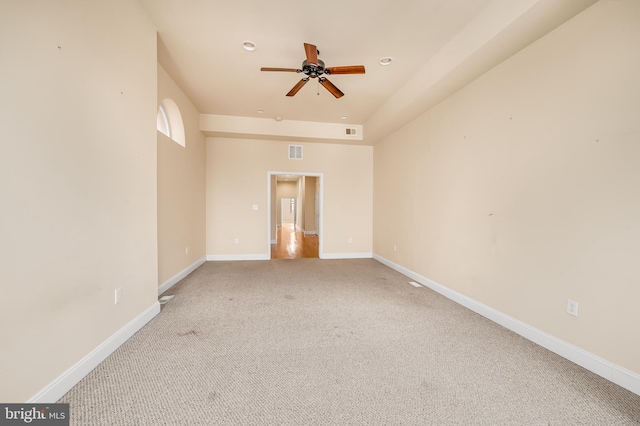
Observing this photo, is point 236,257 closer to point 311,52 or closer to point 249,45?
point 249,45

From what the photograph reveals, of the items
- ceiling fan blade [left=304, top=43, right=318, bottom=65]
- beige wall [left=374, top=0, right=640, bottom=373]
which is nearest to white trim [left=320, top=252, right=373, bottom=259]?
beige wall [left=374, top=0, right=640, bottom=373]

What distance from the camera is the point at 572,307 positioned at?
76.3 inches

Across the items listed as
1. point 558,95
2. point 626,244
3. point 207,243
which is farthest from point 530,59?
point 207,243

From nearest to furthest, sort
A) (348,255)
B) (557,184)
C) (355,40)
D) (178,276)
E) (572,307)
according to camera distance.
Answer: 1. (572,307)
2. (557,184)
3. (355,40)
4. (178,276)
5. (348,255)

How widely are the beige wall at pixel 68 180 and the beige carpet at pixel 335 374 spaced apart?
431mm

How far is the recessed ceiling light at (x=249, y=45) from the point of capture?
2.71m

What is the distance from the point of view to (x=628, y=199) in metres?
1.64

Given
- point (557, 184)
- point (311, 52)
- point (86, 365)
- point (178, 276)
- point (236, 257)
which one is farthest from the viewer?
point (236, 257)

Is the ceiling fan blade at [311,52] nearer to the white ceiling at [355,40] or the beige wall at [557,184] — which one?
the white ceiling at [355,40]

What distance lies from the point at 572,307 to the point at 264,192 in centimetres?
513

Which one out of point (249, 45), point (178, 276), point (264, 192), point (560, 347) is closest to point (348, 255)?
point (264, 192)

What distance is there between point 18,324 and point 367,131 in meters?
5.28

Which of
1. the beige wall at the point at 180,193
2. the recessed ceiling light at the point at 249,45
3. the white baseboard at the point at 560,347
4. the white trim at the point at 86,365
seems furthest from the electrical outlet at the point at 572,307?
the beige wall at the point at 180,193

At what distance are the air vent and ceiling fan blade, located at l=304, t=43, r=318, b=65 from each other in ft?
10.2
